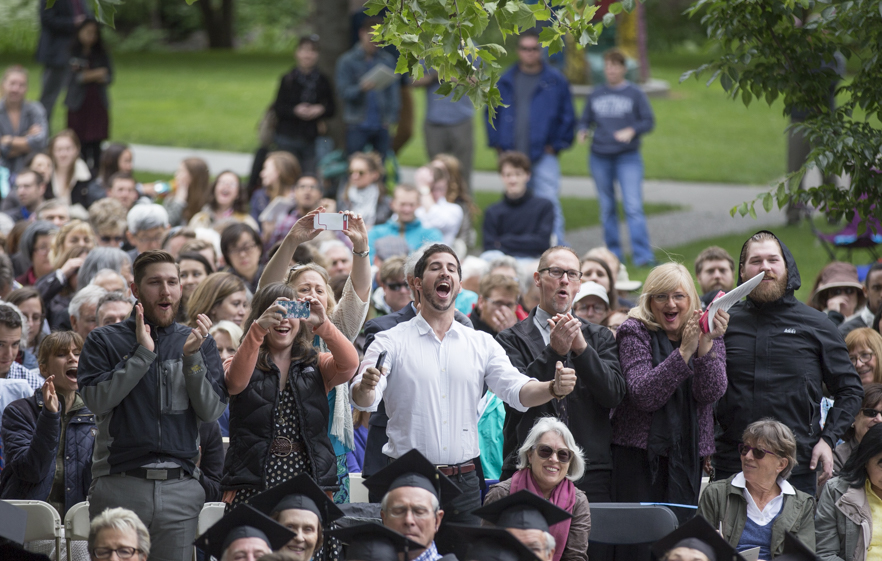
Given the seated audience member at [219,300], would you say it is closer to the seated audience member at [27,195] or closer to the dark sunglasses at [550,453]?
the dark sunglasses at [550,453]

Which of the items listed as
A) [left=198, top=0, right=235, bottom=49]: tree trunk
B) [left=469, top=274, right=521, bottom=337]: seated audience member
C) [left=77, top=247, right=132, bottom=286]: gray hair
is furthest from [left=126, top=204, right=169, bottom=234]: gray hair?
[left=198, top=0, right=235, bottom=49]: tree trunk

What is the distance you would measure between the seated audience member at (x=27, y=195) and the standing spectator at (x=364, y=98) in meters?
4.01

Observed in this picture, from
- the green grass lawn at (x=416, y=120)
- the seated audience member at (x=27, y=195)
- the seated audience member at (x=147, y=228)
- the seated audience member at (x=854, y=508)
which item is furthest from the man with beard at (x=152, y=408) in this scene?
the green grass lawn at (x=416, y=120)

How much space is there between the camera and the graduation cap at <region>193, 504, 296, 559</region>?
5.40 metres

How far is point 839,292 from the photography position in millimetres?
8836

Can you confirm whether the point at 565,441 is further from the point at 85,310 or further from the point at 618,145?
the point at 618,145

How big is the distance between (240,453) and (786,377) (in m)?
3.25

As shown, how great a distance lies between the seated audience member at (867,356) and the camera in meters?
7.23

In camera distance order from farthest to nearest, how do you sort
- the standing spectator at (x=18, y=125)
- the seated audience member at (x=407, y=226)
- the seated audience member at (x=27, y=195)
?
the standing spectator at (x=18, y=125) < the seated audience member at (x=27, y=195) < the seated audience member at (x=407, y=226)

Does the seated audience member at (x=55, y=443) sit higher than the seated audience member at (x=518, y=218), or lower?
lower

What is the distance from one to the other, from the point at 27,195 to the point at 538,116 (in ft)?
19.6

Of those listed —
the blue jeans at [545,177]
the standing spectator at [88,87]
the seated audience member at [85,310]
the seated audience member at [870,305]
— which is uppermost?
the standing spectator at [88,87]

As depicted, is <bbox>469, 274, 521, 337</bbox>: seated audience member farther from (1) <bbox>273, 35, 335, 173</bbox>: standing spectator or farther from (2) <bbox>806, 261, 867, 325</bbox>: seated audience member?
(1) <bbox>273, 35, 335, 173</bbox>: standing spectator

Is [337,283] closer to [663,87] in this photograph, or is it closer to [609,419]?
[609,419]
